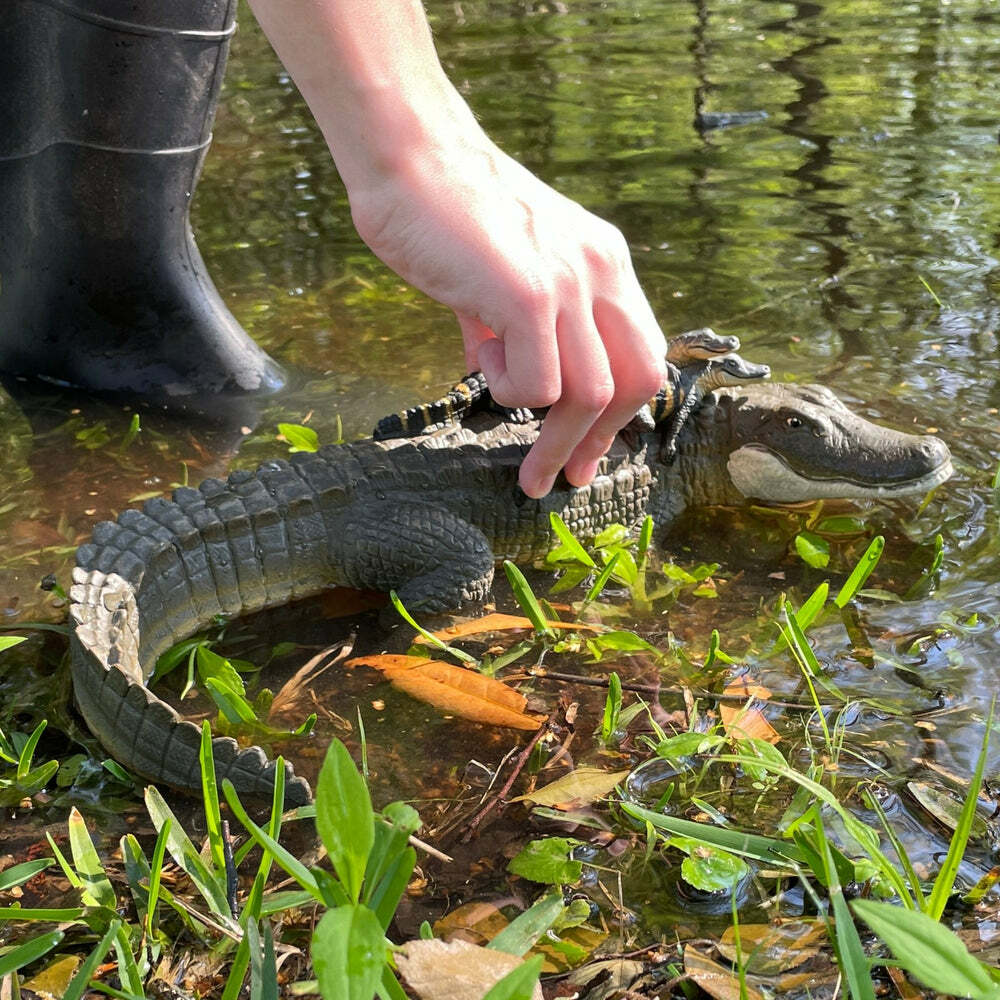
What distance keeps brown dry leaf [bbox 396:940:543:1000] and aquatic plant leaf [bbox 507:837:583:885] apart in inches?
16.2

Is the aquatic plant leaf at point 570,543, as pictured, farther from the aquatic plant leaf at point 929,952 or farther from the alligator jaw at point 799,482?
the aquatic plant leaf at point 929,952

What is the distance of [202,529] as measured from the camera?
10.4ft

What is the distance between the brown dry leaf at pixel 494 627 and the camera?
9.91 feet

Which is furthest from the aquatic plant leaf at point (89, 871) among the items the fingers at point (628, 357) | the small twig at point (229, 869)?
the fingers at point (628, 357)

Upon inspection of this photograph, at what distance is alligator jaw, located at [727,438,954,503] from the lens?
3527mm

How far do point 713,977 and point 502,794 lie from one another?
24.6 inches

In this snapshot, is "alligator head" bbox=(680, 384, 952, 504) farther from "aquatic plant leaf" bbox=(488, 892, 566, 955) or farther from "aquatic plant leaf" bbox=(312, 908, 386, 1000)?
"aquatic plant leaf" bbox=(312, 908, 386, 1000)

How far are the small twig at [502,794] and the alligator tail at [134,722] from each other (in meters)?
0.32

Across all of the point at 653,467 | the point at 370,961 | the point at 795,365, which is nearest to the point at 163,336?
the point at 653,467

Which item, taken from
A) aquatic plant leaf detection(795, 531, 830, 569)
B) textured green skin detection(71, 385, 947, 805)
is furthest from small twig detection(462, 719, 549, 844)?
aquatic plant leaf detection(795, 531, 830, 569)

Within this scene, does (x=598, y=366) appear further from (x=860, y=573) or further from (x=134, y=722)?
(x=134, y=722)

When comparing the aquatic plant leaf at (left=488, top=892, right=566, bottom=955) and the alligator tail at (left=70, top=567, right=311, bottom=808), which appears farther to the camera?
the alligator tail at (left=70, top=567, right=311, bottom=808)

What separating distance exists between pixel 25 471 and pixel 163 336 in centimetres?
84

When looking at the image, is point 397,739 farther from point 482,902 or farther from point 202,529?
point 202,529
